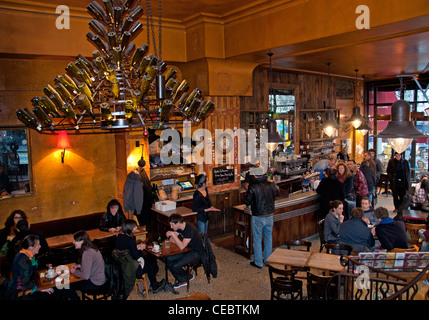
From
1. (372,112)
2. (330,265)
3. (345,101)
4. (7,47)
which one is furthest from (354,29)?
(372,112)

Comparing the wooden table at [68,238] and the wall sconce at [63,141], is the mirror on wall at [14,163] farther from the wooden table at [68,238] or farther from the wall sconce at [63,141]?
the wooden table at [68,238]

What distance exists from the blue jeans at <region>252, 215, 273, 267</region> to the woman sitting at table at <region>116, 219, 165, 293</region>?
1.82m

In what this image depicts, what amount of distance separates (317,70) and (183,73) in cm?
459

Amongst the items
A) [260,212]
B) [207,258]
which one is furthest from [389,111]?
[207,258]

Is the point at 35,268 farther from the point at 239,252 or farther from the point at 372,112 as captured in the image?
the point at 372,112

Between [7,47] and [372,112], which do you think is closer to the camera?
[7,47]

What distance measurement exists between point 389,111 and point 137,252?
12.5 m

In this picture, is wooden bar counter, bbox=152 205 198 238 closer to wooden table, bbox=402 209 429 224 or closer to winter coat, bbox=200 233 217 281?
winter coat, bbox=200 233 217 281

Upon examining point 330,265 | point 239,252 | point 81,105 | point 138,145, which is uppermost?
point 81,105

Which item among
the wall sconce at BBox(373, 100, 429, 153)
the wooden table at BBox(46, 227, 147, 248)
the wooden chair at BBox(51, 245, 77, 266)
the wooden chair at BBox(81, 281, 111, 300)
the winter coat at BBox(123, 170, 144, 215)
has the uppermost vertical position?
the wall sconce at BBox(373, 100, 429, 153)

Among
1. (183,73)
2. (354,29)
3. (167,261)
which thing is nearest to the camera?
(354,29)

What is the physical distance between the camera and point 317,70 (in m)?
11.3

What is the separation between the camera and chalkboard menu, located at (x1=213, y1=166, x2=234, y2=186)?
350 inches

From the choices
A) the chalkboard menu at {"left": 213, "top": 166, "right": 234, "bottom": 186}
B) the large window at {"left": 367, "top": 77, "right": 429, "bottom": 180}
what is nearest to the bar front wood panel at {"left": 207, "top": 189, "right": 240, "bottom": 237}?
the chalkboard menu at {"left": 213, "top": 166, "right": 234, "bottom": 186}
